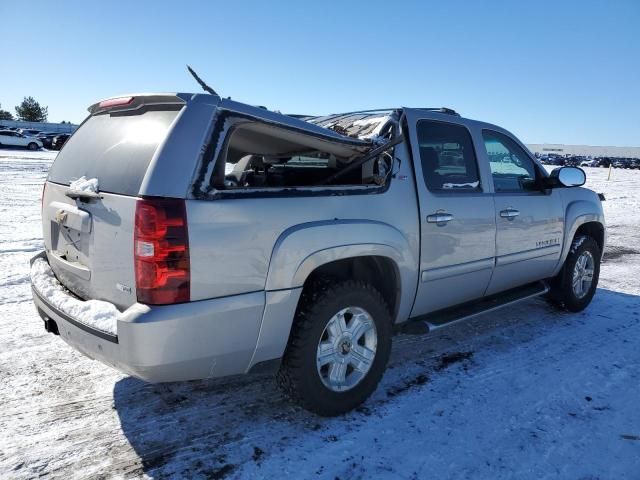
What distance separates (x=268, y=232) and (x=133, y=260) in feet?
2.16

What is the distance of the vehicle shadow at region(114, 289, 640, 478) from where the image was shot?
2.52m

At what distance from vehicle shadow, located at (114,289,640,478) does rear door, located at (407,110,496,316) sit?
1.53 feet

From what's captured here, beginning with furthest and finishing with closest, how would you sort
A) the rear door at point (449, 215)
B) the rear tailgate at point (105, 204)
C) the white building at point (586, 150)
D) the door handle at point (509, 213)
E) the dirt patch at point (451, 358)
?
the white building at point (586, 150), the door handle at point (509, 213), the dirt patch at point (451, 358), the rear door at point (449, 215), the rear tailgate at point (105, 204)

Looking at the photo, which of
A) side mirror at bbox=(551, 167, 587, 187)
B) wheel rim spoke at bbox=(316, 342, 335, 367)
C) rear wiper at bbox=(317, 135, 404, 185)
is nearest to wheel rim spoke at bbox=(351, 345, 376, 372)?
wheel rim spoke at bbox=(316, 342, 335, 367)

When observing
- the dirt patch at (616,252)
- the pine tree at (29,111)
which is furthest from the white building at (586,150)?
the dirt patch at (616,252)

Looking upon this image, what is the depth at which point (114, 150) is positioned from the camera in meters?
2.65

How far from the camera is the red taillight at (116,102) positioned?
274cm

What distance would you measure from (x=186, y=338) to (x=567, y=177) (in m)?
3.68

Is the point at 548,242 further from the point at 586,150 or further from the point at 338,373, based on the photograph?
the point at 586,150

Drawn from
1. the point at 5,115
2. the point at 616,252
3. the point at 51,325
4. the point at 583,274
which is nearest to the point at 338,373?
the point at 51,325

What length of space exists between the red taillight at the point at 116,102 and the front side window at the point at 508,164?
110 inches

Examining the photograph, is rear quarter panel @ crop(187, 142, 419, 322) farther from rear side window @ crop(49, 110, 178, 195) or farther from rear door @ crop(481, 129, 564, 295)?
rear door @ crop(481, 129, 564, 295)

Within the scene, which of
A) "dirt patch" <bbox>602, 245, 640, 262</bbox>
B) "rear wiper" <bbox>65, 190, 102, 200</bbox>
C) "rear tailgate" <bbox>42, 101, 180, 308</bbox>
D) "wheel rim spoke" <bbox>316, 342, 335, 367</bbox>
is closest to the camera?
"rear tailgate" <bbox>42, 101, 180, 308</bbox>

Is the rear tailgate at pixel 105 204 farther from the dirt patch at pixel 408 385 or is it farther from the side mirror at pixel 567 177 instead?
the side mirror at pixel 567 177
